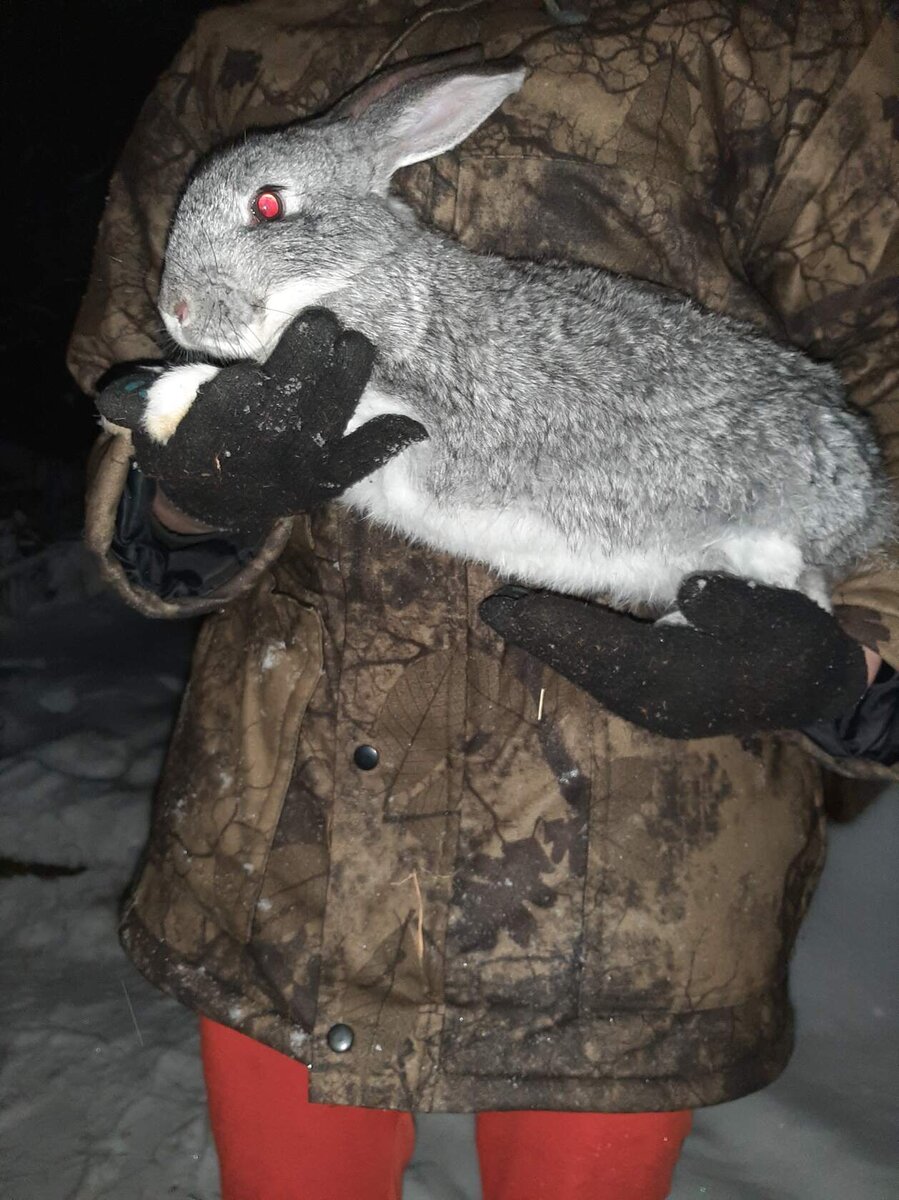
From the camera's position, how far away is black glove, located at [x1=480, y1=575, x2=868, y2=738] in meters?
1.98

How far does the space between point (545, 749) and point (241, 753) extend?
652 mm

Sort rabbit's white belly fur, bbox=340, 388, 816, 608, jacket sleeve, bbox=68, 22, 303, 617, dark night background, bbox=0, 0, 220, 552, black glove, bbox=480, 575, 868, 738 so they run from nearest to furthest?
black glove, bbox=480, 575, 868, 738, rabbit's white belly fur, bbox=340, 388, 816, 608, jacket sleeve, bbox=68, 22, 303, 617, dark night background, bbox=0, 0, 220, 552

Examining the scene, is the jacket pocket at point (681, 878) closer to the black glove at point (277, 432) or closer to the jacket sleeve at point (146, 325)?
the black glove at point (277, 432)

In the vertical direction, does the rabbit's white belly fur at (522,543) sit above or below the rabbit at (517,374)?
below

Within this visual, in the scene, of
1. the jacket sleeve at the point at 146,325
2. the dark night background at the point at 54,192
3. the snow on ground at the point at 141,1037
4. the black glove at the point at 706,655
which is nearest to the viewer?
the black glove at the point at 706,655

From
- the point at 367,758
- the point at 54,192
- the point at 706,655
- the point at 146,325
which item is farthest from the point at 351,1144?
the point at 54,192

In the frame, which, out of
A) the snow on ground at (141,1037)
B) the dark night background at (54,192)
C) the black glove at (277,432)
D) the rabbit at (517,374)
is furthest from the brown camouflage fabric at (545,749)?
the dark night background at (54,192)

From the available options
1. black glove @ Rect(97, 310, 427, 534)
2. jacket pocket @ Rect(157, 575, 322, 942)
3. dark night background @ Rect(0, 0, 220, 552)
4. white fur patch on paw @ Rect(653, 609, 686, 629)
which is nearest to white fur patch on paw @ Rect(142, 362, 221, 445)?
black glove @ Rect(97, 310, 427, 534)

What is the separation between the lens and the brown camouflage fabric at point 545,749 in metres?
2.06

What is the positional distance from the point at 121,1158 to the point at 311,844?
5.38 feet

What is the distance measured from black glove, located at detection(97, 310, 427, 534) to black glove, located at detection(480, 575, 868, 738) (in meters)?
0.39

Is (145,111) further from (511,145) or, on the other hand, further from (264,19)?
(511,145)

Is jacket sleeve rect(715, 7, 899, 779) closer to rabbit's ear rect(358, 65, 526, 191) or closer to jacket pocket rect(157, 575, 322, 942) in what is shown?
rabbit's ear rect(358, 65, 526, 191)

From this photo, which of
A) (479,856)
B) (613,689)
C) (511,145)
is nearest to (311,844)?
(479,856)
